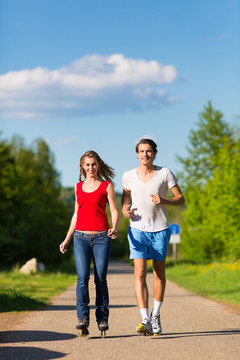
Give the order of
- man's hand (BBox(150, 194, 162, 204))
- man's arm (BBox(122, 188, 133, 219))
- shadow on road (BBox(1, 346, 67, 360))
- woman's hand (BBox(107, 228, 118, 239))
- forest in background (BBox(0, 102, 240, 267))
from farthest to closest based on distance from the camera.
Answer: forest in background (BBox(0, 102, 240, 267)) < man's arm (BBox(122, 188, 133, 219)) < man's hand (BBox(150, 194, 162, 204)) < woman's hand (BBox(107, 228, 118, 239)) < shadow on road (BBox(1, 346, 67, 360))

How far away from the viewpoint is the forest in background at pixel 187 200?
109 ft

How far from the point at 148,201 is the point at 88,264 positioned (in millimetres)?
1055

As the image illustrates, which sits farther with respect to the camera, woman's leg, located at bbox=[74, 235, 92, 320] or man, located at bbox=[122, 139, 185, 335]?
man, located at bbox=[122, 139, 185, 335]

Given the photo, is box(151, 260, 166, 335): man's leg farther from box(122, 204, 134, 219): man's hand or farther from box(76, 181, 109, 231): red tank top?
box(76, 181, 109, 231): red tank top

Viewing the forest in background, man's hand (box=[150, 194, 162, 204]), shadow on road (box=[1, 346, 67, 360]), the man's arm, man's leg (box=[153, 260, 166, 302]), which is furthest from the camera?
the forest in background

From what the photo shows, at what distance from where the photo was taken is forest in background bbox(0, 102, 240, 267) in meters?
33.1

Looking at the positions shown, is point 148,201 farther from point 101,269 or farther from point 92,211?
point 101,269

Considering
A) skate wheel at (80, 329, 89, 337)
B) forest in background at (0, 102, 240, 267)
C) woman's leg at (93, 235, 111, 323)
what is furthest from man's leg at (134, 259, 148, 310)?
forest in background at (0, 102, 240, 267)

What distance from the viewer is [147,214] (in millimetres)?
7102

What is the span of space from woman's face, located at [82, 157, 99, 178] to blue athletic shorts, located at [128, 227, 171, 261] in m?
0.83

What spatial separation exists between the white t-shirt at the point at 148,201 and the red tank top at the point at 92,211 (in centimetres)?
39

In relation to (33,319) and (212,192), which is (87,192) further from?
(212,192)

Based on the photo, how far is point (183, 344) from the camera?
6.52 m

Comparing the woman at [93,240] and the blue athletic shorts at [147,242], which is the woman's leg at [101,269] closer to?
the woman at [93,240]
